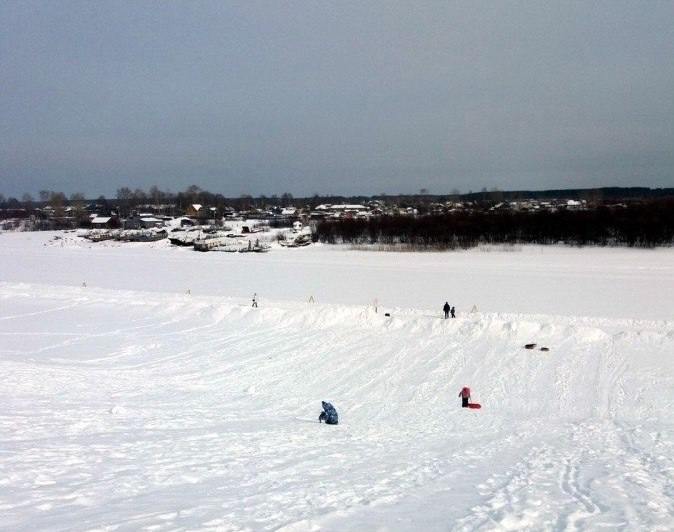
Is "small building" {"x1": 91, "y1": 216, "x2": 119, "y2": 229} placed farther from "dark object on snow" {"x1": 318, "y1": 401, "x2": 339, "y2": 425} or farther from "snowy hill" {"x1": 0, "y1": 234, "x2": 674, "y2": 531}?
"dark object on snow" {"x1": 318, "y1": 401, "x2": 339, "y2": 425}

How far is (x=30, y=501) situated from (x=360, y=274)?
40.3 meters

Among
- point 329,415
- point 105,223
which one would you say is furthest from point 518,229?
point 105,223

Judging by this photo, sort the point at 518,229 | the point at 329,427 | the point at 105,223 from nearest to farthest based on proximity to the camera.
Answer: the point at 329,427 → the point at 518,229 → the point at 105,223

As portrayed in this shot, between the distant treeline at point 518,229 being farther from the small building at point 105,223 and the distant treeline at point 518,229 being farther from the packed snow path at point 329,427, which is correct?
the small building at point 105,223

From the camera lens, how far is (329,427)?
1266 cm

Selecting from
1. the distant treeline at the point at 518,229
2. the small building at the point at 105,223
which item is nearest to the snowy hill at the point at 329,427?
the distant treeline at the point at 518,229

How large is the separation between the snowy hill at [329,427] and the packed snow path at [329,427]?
59mm

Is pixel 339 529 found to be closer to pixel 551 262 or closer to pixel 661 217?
pixel 551 262

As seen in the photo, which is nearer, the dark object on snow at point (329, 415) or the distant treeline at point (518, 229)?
the dark object on snow at point (329, 415)

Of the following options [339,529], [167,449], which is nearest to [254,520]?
[339,529]

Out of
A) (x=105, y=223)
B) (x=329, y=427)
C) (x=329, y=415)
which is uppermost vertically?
(x=105, y=223)

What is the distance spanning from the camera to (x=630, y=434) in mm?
12383

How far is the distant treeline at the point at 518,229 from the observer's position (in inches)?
2736

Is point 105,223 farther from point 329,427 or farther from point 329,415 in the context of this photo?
point 329,427
